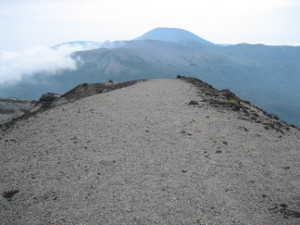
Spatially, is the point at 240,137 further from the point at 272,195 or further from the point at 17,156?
the point at 17,156

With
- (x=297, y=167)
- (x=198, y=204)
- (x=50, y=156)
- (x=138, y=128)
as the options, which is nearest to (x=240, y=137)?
(x=297, y=167)

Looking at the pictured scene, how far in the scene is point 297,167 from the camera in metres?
10.8

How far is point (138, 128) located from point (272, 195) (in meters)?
7.37

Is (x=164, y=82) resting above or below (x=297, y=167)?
above

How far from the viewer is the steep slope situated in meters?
7.93

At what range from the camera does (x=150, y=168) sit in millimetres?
10344

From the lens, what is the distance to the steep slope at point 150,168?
7934 millimetres

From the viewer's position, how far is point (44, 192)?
9039 millimetres

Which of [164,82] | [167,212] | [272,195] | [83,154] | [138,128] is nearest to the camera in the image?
[167,212]

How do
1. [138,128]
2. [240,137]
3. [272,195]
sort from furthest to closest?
1. [138,128]
2. [240,137]
3. [272,195]

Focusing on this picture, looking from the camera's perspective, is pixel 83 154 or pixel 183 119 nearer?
pixel 83 154

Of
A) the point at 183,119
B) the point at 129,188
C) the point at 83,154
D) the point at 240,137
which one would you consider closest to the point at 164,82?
the point at 183,119

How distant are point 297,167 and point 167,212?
585 cm

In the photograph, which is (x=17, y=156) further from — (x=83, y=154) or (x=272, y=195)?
(x=272, y=195)
